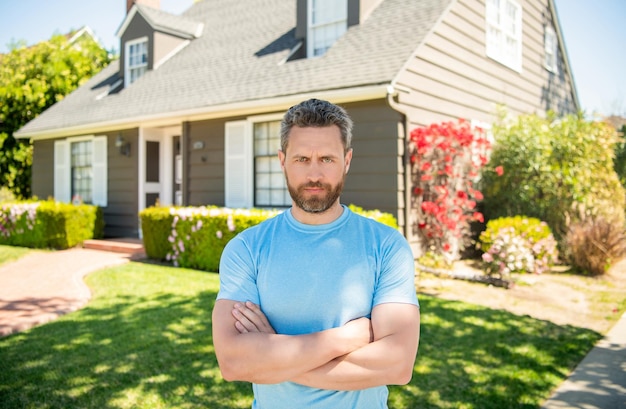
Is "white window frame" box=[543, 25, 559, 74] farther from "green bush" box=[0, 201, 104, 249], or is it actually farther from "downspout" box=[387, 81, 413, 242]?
"green bush" box=[0, 201, 104, 249]

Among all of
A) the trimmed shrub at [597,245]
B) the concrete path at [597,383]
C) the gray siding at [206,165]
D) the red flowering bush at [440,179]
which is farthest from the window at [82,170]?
the concrete path at [597,383]

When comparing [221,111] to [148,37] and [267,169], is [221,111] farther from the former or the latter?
[148,37]

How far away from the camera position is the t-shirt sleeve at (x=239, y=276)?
1.68 meters

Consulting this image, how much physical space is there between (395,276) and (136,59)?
13661 mm

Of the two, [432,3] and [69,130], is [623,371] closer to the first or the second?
[432,3]

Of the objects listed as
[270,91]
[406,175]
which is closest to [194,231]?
[270,91]

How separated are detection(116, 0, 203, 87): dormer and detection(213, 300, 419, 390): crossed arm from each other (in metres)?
12.6

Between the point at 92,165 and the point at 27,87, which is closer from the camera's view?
the point at 92,165

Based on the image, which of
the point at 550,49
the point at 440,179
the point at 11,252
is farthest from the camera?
the point at 550,49

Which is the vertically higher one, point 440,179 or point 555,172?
point 555,172

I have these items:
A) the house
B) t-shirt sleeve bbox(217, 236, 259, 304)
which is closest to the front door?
the house

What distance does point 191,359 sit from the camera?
13.7ft

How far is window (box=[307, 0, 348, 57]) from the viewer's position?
9758mm

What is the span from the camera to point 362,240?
1.72 m
